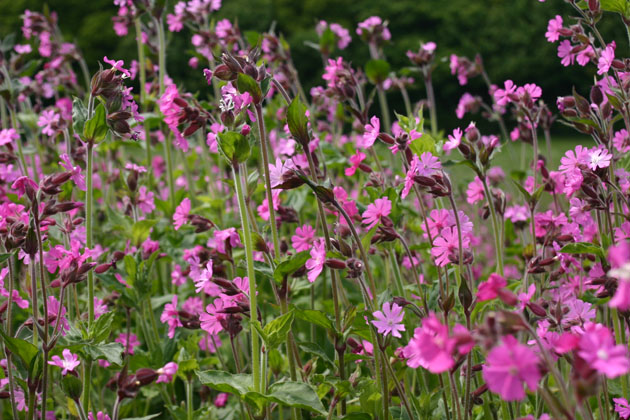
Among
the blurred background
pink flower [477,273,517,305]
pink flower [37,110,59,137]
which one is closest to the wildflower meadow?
pink flower [477,273,517,305]

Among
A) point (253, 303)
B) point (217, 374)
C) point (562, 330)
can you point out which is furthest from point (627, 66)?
point (217, 374)

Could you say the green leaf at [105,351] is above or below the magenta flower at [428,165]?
below

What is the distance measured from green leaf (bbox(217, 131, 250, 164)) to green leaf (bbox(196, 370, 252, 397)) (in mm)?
431

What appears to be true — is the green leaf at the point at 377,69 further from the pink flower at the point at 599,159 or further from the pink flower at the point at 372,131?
the pink flower at the point at 599,159

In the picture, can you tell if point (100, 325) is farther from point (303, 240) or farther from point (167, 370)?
point (303, 240)

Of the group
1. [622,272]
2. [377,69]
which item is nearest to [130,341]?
[377,69]

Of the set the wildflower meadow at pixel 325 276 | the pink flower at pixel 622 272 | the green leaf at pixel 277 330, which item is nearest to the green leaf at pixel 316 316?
the wildflower meadow at pixel 325 276

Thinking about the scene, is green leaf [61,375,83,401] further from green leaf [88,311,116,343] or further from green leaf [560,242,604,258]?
green leaf [560,242,604,258]

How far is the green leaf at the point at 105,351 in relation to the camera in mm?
1361

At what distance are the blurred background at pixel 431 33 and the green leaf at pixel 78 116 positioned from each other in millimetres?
12564

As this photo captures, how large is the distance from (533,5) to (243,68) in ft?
53.4

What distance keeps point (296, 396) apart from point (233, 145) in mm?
502

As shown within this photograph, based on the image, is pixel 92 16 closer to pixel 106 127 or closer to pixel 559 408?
pixel 106 127

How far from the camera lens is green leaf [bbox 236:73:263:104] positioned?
129 cm
